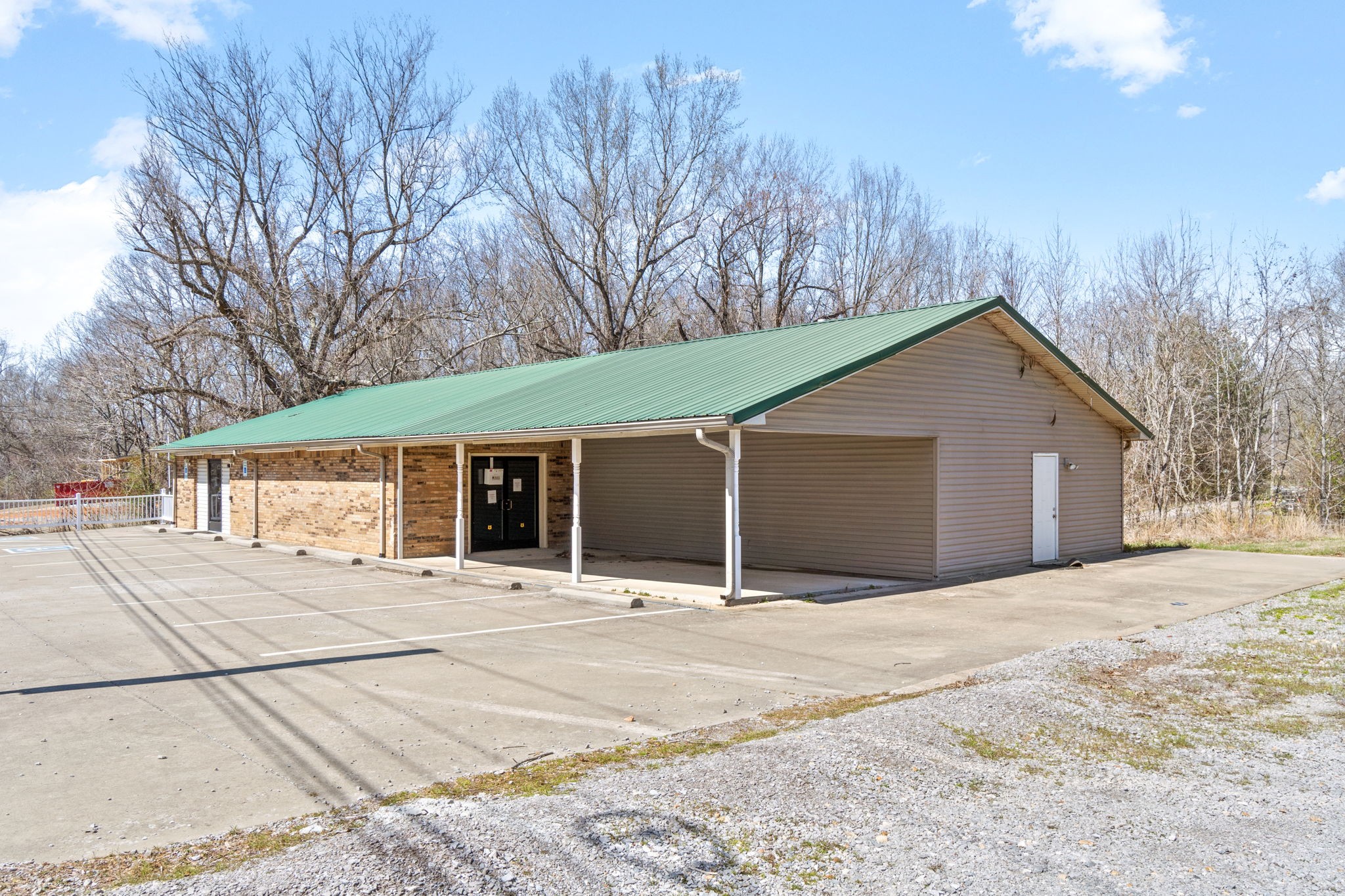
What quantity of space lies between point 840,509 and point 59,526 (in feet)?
76.0

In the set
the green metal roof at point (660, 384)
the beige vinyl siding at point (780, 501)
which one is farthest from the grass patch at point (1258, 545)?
the beige vinyl siding at point (780, 501)

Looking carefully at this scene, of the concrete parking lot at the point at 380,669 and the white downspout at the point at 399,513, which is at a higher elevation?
the white downspout at the point at 399,513

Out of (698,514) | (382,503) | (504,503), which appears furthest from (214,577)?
(698,514)

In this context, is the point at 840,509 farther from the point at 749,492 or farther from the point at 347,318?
the point at 347,318

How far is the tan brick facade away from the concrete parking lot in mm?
2038

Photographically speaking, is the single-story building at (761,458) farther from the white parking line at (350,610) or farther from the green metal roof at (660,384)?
the white parking line at (350,610)

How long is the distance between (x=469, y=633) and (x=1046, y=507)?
36.3 feet

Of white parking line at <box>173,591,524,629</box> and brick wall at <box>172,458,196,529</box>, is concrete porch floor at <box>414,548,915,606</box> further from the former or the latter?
brick wall at <box>172,458,196,529</box>

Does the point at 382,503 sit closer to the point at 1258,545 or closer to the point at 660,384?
the point at 660,384

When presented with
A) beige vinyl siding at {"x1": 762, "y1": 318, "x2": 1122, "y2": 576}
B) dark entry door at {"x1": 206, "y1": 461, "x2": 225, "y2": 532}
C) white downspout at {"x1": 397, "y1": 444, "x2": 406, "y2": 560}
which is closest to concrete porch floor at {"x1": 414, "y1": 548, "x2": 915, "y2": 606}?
white downspout at {"x1": 397, "y1": 444, "x2": 406, "y2": 560}

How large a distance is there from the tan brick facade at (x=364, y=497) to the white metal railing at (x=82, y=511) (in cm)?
754

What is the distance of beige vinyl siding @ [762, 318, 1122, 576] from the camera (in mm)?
13219

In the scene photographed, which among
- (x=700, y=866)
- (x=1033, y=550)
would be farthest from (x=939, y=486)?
(x=700, y=866)

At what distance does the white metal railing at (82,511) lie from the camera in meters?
26.0
